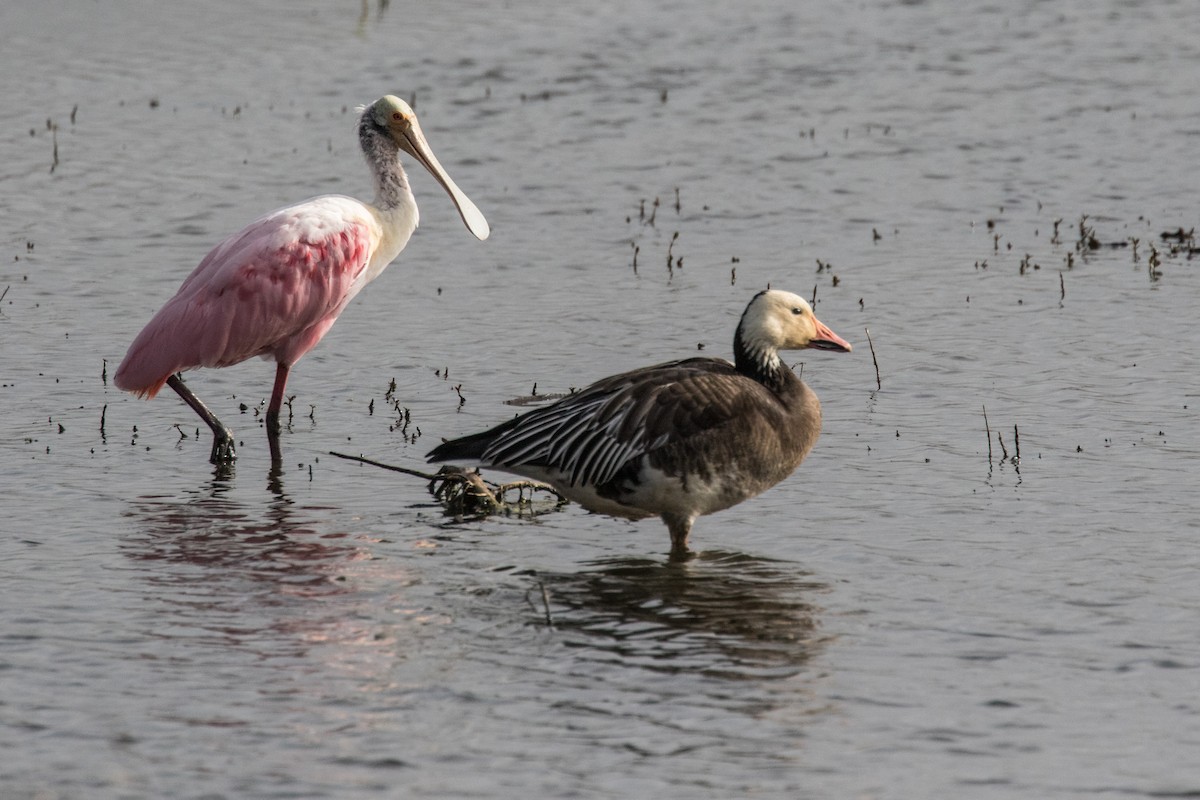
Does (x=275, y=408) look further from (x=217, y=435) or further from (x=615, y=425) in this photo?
(x=615, y=425)

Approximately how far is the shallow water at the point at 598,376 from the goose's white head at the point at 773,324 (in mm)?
992

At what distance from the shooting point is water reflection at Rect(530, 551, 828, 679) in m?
8.32

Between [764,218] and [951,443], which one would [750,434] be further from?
[764,218]

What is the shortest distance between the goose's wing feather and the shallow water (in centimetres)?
53

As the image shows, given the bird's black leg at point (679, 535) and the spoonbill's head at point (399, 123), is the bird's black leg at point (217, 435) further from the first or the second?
the bird's black leg at point (679, 535)

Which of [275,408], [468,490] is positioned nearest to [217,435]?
[275,408]

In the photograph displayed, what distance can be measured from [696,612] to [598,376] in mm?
4372

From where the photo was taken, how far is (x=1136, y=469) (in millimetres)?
10969

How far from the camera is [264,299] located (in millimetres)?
11742

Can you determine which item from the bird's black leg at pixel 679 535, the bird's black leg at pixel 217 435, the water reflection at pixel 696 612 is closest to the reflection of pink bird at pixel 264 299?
the bird's black leg at pixel 217 435

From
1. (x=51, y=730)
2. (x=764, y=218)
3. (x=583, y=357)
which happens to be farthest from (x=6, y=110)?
(x=51, y=730)

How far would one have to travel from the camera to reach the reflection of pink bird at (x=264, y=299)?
38.2 feet

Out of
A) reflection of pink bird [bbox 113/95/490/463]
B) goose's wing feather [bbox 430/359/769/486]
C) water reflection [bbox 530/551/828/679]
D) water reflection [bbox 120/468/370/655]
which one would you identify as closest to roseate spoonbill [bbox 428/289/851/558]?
goose's wing feather [bbox 430/359/769/486]

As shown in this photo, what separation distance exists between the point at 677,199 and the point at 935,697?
10.4 m
